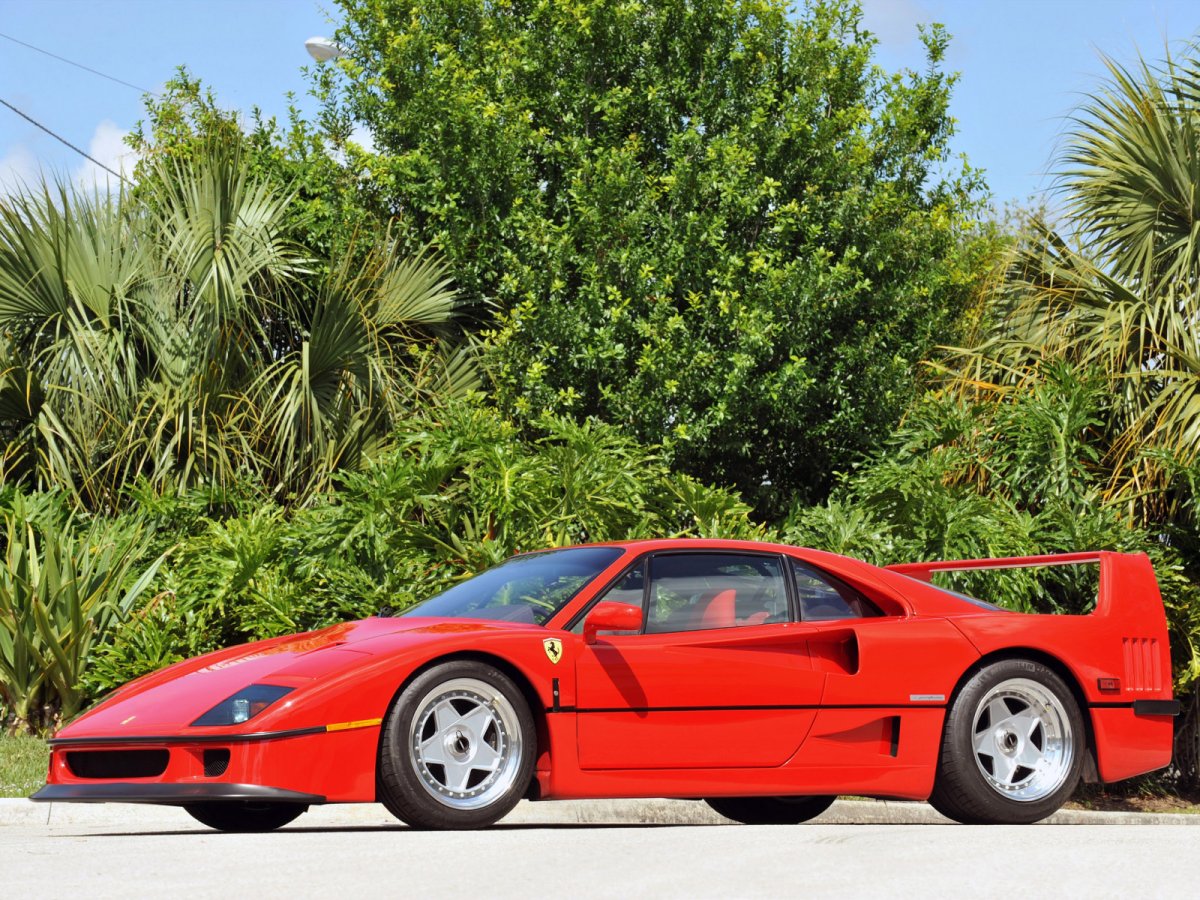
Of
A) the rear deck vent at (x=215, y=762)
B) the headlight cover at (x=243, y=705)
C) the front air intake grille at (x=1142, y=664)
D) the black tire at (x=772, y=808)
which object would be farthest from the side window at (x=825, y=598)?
the rear deck vent at (x=215, y=762)

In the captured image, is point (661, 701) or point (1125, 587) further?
point (1125, 587)

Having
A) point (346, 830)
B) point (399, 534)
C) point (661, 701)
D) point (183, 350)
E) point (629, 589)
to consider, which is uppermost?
point (183, 350)

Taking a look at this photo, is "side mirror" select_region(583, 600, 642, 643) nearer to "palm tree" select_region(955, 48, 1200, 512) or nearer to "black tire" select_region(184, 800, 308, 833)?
"black tire" select_region(184, 800, 308, 833)

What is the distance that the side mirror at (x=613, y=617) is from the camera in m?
6.68

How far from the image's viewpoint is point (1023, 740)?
7.75 m

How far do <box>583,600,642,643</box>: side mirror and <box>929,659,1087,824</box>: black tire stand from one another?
1.80m

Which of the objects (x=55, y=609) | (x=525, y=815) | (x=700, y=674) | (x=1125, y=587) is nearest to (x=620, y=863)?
(x=700, y=674)

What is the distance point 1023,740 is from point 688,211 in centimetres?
790

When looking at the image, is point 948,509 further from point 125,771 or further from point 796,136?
point 125,771

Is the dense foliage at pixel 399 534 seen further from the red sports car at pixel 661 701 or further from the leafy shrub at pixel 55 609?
the red sports car at pixel 661 701

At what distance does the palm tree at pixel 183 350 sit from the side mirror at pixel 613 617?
689 centimetres

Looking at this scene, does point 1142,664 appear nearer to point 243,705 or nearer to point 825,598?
point 825,598

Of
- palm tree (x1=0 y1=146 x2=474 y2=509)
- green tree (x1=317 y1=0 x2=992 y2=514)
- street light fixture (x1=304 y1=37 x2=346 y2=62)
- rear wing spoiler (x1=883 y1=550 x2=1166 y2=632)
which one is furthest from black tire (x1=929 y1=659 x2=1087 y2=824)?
street light fixture (x1=304 y1=37 x2=346 y2=62)

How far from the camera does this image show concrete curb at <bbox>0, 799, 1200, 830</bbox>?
27.1ft
